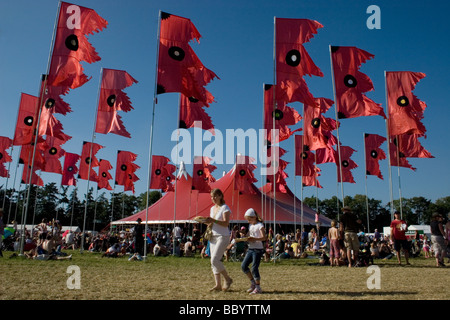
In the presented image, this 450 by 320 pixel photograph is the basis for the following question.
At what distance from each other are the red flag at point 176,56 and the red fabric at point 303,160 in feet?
30.2

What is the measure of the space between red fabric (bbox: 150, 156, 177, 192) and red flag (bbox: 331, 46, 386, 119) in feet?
52.7

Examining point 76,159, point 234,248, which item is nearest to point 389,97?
point 234,248

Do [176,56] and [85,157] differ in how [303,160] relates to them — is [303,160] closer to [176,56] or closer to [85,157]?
[176,56]

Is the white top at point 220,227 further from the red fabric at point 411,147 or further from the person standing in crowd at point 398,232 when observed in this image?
the red fabric at point 411,147

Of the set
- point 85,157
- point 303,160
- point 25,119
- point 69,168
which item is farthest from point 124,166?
point 303,160

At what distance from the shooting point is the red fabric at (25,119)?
56.9ft

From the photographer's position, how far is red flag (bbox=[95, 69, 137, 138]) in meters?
16.8

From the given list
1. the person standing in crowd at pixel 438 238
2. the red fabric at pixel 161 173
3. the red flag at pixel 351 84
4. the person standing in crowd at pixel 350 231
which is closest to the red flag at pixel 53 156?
the red fabric at pixel 161 173

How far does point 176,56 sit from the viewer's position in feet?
45.8

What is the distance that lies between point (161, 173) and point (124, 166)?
9.08ft

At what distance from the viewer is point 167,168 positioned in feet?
91.5

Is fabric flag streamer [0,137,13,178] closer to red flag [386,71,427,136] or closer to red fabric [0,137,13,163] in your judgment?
red fabric [0,137,13,163]

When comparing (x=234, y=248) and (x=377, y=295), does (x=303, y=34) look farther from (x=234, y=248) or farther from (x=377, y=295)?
(x=377, y=295)

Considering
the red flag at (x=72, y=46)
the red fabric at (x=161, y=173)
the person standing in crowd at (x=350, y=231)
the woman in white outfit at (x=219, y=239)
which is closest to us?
the woman in white outfit at (x=219, y=239)
